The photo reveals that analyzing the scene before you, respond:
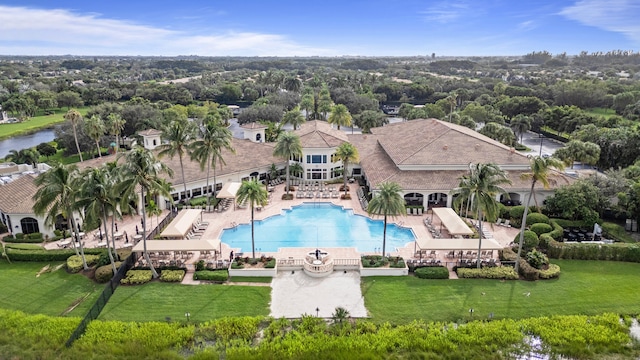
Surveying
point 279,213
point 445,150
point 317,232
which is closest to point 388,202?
point 317,232

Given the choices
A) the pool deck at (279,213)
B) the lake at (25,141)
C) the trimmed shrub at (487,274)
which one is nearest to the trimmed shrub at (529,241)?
the pool deck at (279,213)

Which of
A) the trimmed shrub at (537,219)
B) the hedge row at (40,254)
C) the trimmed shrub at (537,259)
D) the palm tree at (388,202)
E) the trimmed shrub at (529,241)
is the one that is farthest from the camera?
the trimmed shrub at (537,219)

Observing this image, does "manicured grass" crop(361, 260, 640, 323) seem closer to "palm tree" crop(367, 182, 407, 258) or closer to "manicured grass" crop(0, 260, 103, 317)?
"palm tree" crop(367, 182, 407, 258)

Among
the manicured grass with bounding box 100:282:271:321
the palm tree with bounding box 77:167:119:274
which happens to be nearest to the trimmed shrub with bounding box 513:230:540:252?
the manicured grass with bounding box 100:282:271:321

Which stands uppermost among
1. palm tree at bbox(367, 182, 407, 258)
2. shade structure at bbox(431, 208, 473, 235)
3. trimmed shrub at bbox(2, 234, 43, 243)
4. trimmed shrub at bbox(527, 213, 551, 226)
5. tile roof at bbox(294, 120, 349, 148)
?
tile roof at bbox(294, 120, 349, 148)

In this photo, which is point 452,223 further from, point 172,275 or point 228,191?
point 172,275

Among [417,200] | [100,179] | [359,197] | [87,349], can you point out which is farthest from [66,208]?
[417,200]

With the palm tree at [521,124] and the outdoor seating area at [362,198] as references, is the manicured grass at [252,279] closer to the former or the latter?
the outdoor seating area at [362,198]
